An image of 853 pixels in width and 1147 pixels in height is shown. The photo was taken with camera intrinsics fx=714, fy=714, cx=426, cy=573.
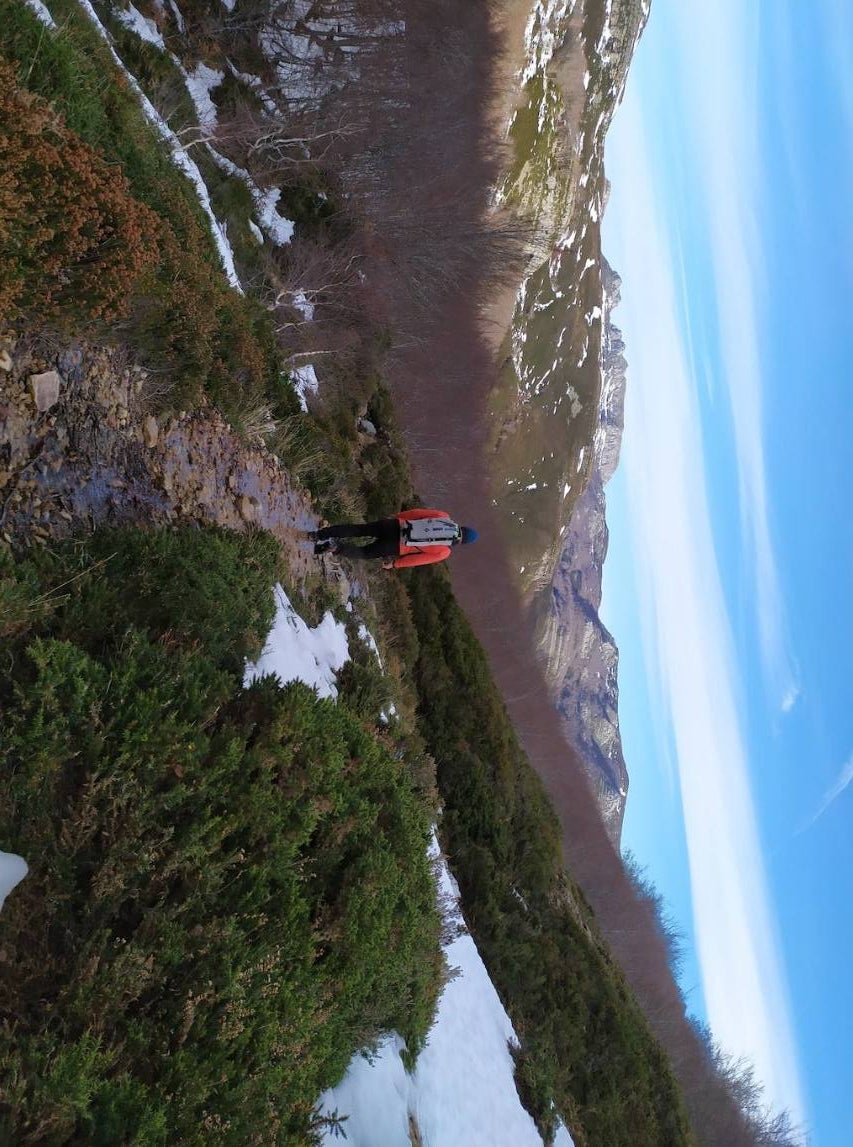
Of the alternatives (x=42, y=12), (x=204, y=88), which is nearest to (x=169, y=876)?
(x=42, y=12)

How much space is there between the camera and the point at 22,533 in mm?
4758

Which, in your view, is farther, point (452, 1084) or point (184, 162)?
point (184, 162)

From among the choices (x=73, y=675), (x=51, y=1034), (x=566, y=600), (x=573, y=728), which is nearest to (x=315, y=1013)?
(x=51, y=1034)

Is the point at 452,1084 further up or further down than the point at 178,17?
further down

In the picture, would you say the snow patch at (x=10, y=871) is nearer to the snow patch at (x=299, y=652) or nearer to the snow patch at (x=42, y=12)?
the snow patch at (x=299, y=652)

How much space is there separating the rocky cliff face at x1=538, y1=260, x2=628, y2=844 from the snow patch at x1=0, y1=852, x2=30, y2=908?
4467cm

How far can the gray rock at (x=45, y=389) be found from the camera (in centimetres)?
496

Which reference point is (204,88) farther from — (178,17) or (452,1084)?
(452,1084)

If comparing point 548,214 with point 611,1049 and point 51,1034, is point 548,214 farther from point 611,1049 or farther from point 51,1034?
point 51,1034

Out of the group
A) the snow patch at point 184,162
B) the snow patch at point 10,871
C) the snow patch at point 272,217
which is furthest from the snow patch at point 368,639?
the snow patch at point 272,217

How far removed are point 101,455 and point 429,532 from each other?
11.6ft

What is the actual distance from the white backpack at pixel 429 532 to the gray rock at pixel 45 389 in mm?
3797

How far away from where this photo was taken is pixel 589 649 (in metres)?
75.8

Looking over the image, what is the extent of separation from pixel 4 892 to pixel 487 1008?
6775 millimetres
